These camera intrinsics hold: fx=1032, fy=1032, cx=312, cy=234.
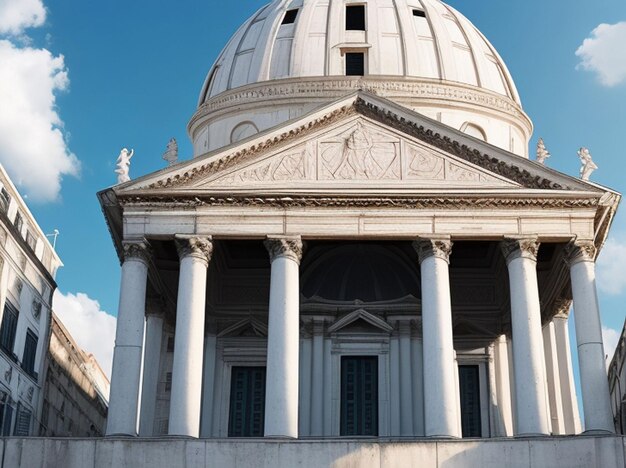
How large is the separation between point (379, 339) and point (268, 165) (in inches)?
340

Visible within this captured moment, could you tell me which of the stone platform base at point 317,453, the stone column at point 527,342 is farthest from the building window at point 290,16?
the stone platform base at point 317,453

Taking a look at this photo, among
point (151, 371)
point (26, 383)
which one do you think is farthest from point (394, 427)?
point (26, 383)

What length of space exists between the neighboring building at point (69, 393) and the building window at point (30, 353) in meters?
3.23

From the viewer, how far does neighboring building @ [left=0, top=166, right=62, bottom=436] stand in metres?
36.0

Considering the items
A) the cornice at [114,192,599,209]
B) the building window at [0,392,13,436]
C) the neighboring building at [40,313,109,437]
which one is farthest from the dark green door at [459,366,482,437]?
the neighboring building at [40,313,109,437]

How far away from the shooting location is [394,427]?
36469 millimetres

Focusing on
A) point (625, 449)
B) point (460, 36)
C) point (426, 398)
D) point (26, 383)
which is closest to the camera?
point (625, 449)

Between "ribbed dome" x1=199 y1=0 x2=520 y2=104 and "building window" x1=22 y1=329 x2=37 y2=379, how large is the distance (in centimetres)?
1467

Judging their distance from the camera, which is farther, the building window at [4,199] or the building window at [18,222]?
the building window at [18,222]

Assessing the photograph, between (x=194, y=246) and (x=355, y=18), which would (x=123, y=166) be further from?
(x=355, y=18)

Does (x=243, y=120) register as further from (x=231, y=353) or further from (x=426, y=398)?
(x=426, y=398)

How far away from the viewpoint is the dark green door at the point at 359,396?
121 feet

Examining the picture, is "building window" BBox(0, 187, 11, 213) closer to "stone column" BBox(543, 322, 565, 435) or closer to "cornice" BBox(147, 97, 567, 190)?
"cornice" BBox(147, 97, 567, 190)

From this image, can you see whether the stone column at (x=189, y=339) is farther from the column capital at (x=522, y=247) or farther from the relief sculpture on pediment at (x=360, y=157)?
the column capital at (x=522, y=247)
